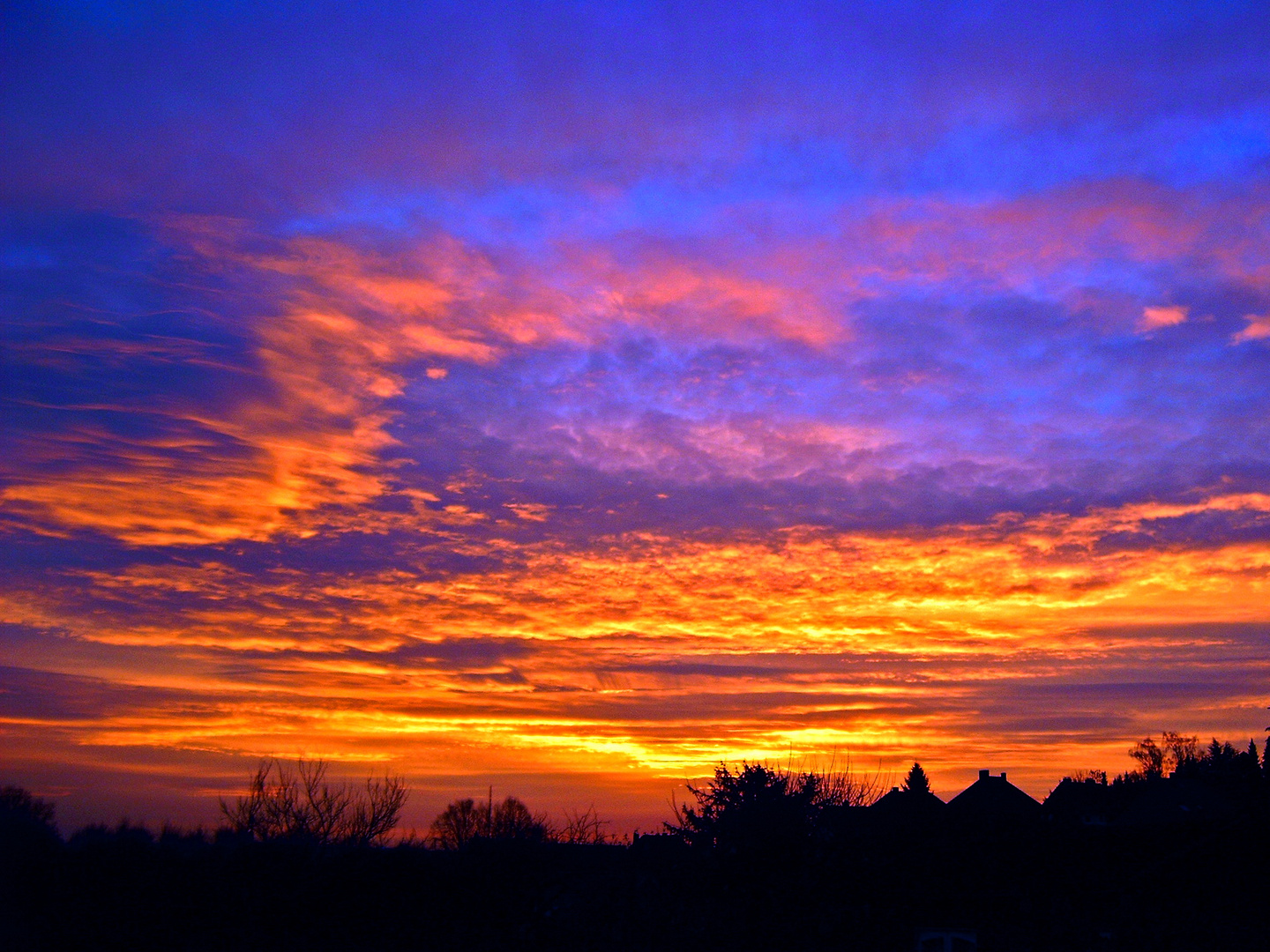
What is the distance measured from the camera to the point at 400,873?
1692 centimetres

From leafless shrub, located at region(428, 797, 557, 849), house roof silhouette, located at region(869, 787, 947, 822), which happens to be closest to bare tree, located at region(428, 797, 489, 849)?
leafless shrub, located at region(428, 797, 557, 849)

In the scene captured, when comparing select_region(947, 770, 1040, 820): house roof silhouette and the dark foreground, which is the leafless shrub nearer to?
the dark foreground

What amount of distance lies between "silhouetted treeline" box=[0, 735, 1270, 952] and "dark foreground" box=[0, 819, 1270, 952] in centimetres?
3

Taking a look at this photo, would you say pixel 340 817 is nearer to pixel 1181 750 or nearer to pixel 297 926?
pixel 297 926

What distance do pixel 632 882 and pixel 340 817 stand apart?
27.8 ft

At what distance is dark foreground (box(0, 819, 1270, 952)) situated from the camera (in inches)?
613

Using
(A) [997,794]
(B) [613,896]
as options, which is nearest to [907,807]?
(B) [613,896]

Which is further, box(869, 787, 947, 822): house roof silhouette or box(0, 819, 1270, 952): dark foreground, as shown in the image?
box(869, 787, 947, 822): house roof silhouette

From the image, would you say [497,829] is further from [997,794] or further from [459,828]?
[997,794]

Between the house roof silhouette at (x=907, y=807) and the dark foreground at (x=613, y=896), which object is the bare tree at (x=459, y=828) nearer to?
the dark foreground at (x=613, y=896)

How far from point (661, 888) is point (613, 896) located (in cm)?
89

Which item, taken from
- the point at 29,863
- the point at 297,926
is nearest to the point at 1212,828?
the point at 297,926

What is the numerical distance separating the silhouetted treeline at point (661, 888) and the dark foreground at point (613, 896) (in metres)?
0.03

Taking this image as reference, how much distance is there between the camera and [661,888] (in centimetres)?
1594
